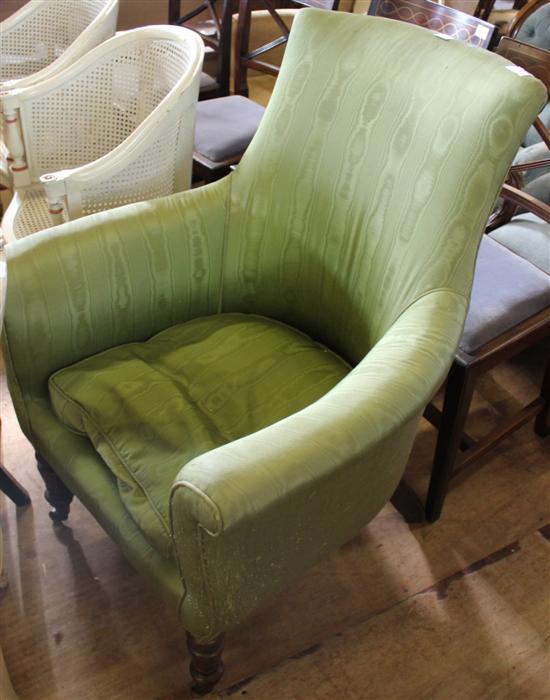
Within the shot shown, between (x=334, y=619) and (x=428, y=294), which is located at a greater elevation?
(x=428, y=294)

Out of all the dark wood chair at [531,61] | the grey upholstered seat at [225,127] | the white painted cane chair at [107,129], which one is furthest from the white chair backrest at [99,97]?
the dark wood chair at [531,61]

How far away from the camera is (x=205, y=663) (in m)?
1.05

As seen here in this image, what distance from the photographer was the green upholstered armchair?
849 mm

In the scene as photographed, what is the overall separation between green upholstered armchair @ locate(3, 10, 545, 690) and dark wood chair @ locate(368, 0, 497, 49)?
533 mm

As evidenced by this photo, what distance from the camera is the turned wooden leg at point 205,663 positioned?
3.37 feet

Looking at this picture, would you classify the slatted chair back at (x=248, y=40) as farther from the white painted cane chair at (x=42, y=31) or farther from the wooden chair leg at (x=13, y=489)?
the wooden chair leg at (x=13, y=489)

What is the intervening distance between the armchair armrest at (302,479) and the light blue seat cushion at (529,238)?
519 millimetres

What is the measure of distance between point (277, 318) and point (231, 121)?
2.56ft

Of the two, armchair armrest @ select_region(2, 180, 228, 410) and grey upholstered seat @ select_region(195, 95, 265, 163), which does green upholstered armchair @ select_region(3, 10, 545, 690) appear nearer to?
armchair armrest @ select_region(2, 180, 228, 410)

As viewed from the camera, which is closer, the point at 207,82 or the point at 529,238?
the point at 529,238

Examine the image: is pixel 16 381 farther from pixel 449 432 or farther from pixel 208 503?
pixel 449 432

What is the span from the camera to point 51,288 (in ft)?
3.53

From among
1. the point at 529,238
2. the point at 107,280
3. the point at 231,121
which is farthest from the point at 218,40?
the point at 107,280

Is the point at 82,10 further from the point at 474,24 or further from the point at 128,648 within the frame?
the point at 128,648
